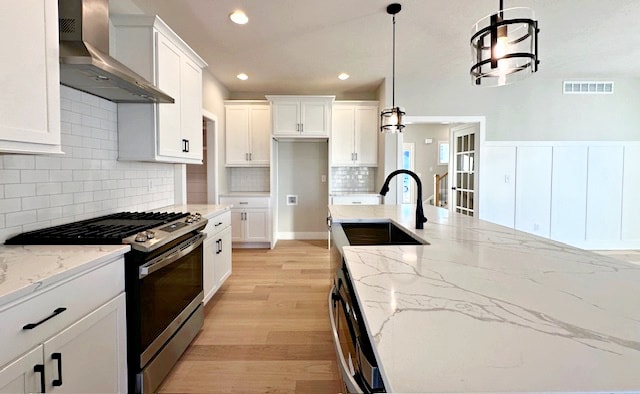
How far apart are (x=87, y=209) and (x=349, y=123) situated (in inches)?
160

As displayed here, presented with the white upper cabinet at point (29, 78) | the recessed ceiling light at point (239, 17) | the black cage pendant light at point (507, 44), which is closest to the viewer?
the white upper cabinet at point (29, 78)

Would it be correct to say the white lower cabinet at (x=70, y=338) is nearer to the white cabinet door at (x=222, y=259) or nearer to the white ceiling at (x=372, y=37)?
the white cabinet door at (x=222, y=259)

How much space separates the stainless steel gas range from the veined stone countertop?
1.09 meters

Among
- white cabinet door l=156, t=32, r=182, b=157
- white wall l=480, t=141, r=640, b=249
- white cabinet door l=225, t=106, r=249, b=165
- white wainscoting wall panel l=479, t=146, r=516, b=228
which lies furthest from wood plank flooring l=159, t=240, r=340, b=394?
white wall l=480, t=141, r=640, b=249

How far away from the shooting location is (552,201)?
5.14 meters

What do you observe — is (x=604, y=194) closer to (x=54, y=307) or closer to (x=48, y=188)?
(x=54, y=307)

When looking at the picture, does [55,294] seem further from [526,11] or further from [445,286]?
[526,11]

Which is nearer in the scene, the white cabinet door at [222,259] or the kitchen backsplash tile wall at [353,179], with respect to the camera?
the white cabinet door at [222,259]

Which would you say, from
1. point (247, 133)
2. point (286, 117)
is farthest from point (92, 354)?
point (247, 133)

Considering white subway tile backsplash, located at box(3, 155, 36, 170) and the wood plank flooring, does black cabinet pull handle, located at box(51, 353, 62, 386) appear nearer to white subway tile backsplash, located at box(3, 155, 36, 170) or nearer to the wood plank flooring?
the wood plank flooring

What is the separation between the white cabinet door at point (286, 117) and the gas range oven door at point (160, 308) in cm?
316

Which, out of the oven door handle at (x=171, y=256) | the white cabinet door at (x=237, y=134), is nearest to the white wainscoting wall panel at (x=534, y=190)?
the white cabinet door at (x=237, y=134)

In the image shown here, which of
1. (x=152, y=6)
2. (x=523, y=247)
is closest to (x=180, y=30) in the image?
(x=152, y=6)

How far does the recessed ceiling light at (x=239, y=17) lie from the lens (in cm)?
300
